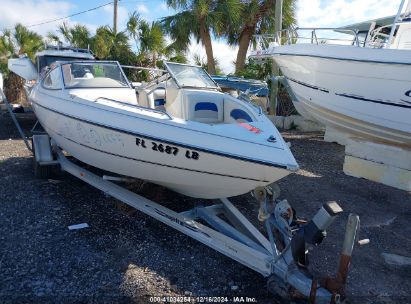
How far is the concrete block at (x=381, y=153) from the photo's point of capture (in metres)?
4.06

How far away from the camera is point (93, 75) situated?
5.20 meters

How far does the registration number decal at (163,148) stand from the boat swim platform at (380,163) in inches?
85.8

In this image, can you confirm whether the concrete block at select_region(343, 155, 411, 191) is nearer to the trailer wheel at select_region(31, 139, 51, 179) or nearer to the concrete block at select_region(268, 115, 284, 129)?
the trailer wheel at select_region(31, 139, 51, 179)

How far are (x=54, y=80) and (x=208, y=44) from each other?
35.6 feet

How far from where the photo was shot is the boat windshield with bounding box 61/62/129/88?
16.0 feet

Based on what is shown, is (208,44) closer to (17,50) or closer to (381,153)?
(17,50)

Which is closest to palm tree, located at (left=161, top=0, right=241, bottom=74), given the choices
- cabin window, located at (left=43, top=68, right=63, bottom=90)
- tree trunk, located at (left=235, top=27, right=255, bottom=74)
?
tree trunk, located at (left=235, top=27, right=255, bottom=74)

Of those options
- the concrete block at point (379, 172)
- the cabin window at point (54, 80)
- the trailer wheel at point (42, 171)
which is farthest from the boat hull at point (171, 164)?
the concrete block at point (379, 172)

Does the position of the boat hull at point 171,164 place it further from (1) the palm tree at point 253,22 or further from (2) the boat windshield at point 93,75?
(1) the palm tree at point 253,22

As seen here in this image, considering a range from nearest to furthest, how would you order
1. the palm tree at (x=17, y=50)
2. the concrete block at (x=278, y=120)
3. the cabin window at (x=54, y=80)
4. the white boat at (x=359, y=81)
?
the white boat at (x=359, y=81) < the cabin window at (x=54, y=80) < the concrete block at (x=278, y=120) < the palm tree at (x=17, y=50)

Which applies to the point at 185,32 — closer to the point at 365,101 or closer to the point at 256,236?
the point at 365,101

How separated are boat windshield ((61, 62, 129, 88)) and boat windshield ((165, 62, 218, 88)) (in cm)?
75

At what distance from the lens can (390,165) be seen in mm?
4137

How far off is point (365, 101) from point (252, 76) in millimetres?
Answer: 7609
